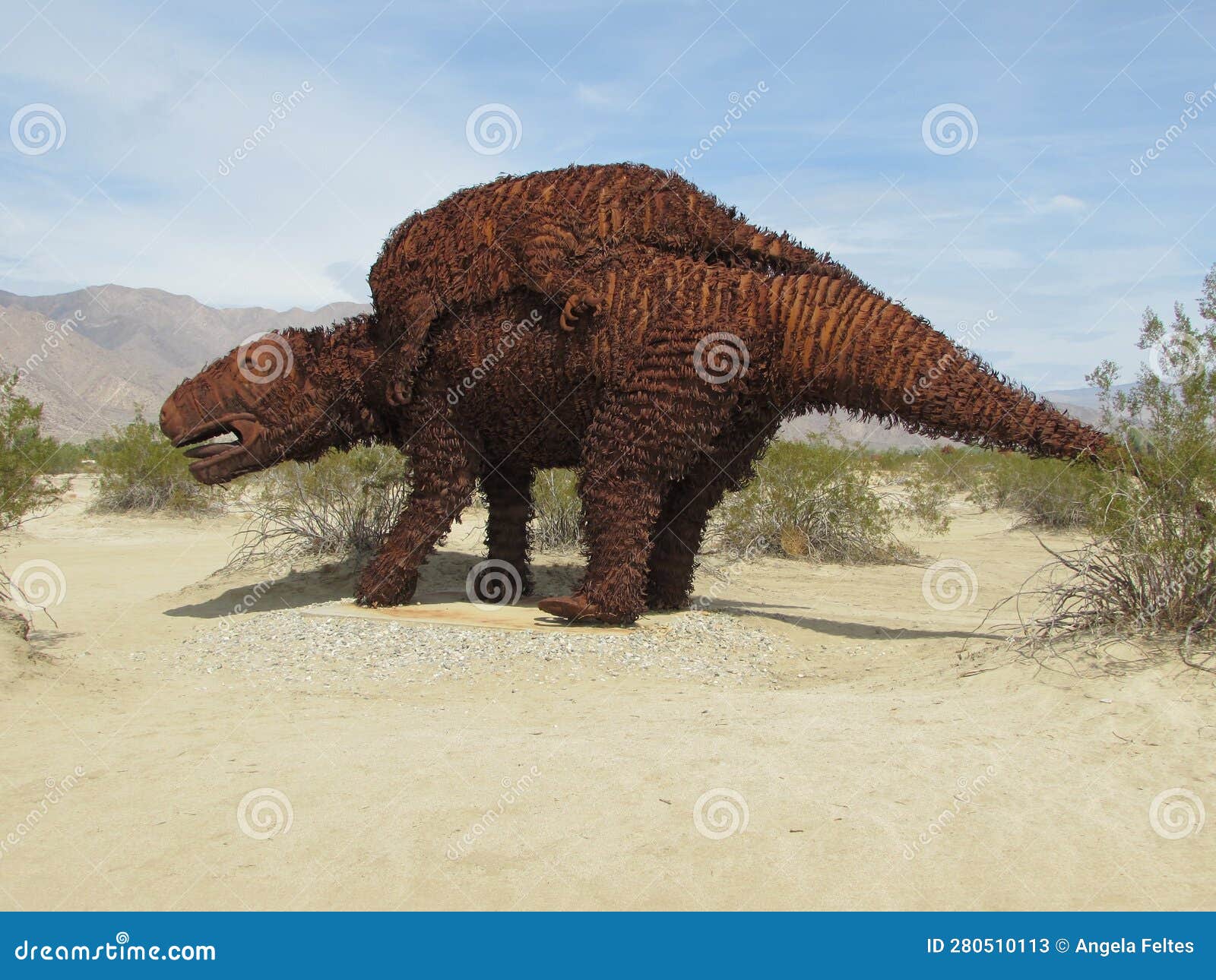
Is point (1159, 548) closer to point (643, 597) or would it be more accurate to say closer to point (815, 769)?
point (815, 769)

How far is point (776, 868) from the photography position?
Result: 351 cm

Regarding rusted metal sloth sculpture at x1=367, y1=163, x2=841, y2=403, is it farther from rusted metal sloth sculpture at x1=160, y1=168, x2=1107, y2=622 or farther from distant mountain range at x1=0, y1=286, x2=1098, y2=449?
distant mountain range at x1=0, y1=286, x2=1098, y2=449

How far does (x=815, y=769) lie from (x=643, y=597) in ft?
10.3

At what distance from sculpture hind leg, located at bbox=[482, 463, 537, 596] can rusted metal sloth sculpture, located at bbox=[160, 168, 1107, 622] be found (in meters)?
0.22

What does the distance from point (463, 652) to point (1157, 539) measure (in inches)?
171

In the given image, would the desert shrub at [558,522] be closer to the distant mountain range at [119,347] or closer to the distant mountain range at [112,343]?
the distant mountain range at [119,347]

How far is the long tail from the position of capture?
19.8 feet

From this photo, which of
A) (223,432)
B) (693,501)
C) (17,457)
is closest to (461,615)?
(693,501)

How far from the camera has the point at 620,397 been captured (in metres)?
6.93

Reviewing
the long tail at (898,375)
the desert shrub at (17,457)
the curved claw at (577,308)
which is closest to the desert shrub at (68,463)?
the desert shrub at (17,457)

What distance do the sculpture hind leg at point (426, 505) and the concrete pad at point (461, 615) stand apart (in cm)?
21

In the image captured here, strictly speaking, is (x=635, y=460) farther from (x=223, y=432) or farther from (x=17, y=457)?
(x=17, y=457)

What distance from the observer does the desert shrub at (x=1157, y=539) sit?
18.1 ft

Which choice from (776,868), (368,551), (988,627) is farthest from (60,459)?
(776,868)
